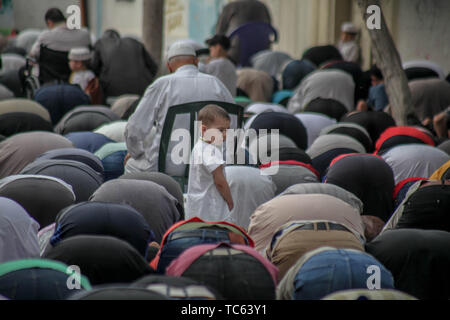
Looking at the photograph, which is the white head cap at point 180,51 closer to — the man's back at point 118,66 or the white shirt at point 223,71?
the white shirt at point 223,71

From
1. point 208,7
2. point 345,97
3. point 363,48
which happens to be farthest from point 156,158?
point 208,7

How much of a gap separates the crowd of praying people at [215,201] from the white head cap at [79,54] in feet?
2.85

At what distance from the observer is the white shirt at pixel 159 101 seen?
6.77 metres

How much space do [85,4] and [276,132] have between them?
79.8ft

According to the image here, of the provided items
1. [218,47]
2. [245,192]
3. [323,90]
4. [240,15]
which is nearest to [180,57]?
[245,192]

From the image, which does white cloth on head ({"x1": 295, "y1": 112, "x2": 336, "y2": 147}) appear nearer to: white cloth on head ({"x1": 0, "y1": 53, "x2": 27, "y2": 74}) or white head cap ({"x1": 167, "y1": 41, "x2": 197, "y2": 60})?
white head cap ({"x1": 167, "y1": 41, "x2": 197, "y2": 60})

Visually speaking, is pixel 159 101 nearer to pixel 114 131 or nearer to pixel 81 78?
pixel 114 131

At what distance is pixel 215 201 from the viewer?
5605 millimetres

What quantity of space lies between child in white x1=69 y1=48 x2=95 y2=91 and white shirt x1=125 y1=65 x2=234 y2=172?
6.20 m

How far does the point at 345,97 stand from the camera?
12.7 meters

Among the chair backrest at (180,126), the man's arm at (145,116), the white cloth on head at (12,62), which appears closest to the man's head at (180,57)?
the man's arm at (145,116)

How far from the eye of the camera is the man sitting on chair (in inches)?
267

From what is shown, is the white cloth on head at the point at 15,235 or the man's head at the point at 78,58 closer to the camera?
the white cloth on head at the point at 15,235
